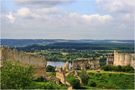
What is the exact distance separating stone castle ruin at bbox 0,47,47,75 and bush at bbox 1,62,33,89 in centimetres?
547

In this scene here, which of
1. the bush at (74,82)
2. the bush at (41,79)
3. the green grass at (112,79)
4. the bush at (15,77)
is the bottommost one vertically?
the green grass at (112,79)

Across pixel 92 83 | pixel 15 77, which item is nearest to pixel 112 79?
pixel 92 83

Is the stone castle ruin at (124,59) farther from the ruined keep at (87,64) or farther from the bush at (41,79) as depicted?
the bush at (41,79)

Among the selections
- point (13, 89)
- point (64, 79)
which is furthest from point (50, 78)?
point (13, 89)

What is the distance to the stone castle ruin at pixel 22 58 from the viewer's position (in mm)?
27656

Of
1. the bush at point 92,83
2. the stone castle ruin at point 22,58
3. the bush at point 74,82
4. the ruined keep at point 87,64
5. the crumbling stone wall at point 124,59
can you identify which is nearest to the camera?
the stone castle ruin at point 22,58

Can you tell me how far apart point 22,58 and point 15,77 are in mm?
8606

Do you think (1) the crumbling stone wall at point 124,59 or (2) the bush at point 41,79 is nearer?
(2) the bush at point 41,79

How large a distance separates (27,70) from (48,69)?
14.8 metres

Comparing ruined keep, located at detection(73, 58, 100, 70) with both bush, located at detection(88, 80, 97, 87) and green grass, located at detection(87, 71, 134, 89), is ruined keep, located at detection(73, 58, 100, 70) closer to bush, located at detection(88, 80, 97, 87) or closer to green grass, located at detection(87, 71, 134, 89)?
green grass, located at detection(87, 71, 134, 89)

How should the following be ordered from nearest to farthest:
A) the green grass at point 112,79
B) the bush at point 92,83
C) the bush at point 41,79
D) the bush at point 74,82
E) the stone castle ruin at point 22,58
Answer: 1. the bush at point 41,79
2. the stone castle ruin at point 22,58
3. the bush at point 74,82
4. the bush at point 92,83
5. the green grass at point 112,79

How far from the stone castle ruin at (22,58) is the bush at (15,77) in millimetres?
5471

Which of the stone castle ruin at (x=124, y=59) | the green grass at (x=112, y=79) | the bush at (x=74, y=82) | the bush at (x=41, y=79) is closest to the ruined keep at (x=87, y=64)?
the stone castle ruin at (x=124, y=59)

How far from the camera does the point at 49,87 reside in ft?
76.0
